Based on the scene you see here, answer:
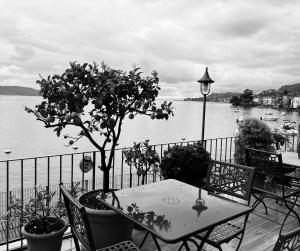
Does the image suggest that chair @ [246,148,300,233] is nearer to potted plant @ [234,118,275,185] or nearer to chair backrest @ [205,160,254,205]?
chair backrest @ [205,160,254,205]

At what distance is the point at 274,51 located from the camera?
1825 centimetres

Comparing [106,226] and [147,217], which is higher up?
[147,217]

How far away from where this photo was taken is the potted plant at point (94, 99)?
2814mm

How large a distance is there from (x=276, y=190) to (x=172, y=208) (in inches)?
85.3

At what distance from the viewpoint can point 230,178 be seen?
119 inches

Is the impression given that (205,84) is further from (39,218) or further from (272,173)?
(39,218)

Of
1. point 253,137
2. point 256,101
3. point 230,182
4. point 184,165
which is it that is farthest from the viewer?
point 256,101

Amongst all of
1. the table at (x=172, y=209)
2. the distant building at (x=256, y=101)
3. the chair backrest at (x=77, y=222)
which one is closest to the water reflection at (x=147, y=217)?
the table at (x=172, y=209)

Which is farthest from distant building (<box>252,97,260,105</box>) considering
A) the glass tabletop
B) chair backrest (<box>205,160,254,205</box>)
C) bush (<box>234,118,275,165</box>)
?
the glass tabletop

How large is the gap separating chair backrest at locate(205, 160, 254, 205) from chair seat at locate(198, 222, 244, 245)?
335 mm

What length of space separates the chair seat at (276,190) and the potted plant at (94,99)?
166 centimetres

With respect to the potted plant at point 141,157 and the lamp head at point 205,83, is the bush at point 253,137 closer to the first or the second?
the lamp head at point 205,83

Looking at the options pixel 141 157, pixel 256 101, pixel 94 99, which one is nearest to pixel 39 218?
pixel 94 99

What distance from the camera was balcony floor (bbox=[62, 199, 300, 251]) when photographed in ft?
10.3
